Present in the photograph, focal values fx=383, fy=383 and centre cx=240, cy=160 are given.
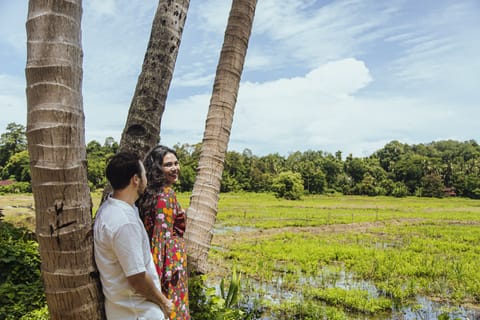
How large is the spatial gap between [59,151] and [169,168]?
0.62 m

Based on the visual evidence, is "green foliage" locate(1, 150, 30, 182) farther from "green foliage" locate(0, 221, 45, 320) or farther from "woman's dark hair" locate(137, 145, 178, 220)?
"woman's dark hair" locate(137, 145, 178, 220)

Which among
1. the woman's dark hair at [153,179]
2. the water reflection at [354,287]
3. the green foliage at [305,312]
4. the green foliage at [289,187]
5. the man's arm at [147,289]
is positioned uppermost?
the woman's dark hair at [153,179]

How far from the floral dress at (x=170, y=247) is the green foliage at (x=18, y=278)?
2063 mm

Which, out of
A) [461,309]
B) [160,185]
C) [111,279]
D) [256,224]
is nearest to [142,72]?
[160,185]

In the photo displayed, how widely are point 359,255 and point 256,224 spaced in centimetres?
783

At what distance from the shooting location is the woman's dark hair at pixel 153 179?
1949mm

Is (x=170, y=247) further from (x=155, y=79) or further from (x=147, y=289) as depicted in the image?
(x=155, y=79)

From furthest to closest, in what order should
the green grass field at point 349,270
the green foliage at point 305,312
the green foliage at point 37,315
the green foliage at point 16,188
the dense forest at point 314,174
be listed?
the dense forest at point 314,174, the green foliage at point 16,188, the green grass field at point 349,270, the green foliage at point 305,312, the green foliage at point 37,315

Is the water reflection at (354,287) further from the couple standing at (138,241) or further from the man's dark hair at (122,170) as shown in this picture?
the man's dark hair at (122,170)

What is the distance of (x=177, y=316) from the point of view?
80.0 inches

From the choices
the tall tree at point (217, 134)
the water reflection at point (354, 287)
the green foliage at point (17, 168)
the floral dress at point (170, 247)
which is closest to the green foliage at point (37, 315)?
the tall tree at point (217, 134)

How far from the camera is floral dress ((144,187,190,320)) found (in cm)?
194

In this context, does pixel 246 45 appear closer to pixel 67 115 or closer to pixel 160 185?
pixel 160 185

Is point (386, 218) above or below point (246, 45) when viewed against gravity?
below
